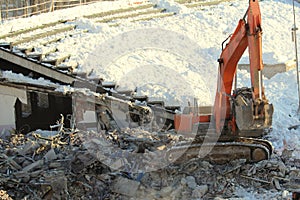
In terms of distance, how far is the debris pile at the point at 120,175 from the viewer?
915 cm

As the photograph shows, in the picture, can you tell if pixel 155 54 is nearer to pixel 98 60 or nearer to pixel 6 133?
pixel 98 60

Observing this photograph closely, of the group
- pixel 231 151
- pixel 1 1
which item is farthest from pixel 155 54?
pixel 1 1

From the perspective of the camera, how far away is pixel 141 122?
13.4 m

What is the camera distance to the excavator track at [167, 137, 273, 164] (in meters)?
10.3

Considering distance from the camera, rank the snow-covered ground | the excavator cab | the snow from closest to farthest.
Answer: the excavator cab
the snow
the snow-covered ground

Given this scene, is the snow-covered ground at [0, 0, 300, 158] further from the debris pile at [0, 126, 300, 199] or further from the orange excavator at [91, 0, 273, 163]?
the debris pile at [0, 126, 300, 199]

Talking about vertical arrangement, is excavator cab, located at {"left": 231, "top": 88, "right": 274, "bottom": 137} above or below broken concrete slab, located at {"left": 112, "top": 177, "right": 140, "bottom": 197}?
above

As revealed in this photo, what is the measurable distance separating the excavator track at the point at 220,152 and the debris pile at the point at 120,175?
0.61 ft

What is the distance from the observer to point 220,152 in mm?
10422

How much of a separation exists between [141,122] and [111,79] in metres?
2.13

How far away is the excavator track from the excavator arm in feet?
1.18

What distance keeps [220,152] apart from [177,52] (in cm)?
746

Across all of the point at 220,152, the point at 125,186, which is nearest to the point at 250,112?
the point at 220,152

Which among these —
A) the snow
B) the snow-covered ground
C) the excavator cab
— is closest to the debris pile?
the excavator cab
